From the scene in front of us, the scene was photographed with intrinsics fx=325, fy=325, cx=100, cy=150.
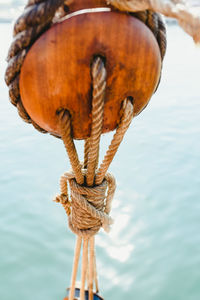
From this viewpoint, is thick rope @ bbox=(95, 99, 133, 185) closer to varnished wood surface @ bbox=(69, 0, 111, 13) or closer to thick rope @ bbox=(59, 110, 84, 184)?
thick rope @ bbox=(59, 110, 84, 184)

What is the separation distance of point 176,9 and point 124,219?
1.87 m

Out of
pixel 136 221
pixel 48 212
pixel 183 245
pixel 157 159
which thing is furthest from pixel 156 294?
pixel 157 159

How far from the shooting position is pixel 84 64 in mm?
496

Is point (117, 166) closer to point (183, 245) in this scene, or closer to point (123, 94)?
point (183, 245)

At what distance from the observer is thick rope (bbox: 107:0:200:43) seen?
431 millimetres

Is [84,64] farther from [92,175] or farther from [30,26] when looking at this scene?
[92,175]

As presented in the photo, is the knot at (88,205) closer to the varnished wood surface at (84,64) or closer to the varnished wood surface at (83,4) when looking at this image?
the varnished wood surface at (84,64)

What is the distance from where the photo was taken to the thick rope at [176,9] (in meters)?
0.43

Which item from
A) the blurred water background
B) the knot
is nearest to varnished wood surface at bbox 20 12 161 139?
the knot

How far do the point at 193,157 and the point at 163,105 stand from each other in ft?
4.61

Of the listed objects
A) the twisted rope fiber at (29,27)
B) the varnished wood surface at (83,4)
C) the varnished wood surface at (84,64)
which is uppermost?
the varnished wood surface at (83,4)

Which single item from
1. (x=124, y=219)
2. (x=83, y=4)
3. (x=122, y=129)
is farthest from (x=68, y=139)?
(x=124, y=219)

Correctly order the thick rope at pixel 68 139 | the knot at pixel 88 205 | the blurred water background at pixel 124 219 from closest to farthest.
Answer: the thick rope at pixel 68 139 < the knot at pixel 88 205 < the blurred water background at pixel 124 219

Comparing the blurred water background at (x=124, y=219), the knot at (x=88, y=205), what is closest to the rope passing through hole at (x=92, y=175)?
the knot at (x=88, y=205)
